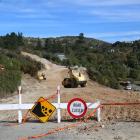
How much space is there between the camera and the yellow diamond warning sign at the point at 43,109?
58.3 ft

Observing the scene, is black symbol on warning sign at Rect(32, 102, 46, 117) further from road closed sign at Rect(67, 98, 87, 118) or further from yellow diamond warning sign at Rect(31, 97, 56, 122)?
road closed sign at Rect(67, 98, 87, 118)

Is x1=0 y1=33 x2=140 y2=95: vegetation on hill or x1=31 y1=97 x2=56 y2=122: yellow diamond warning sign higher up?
x1=0 y1=33 x2=140 y2=95: vegetation on hill

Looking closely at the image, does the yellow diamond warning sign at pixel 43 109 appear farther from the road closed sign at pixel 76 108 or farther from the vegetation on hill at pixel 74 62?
the vegetation on hill at pixel 74 62

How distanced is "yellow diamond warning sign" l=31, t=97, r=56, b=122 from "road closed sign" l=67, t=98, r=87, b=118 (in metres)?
0.56

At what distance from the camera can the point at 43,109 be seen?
702 inches

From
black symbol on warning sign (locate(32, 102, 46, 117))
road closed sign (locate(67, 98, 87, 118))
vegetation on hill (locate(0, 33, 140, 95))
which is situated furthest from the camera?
vegetation on hill (locate(0, 33, 140, 95))

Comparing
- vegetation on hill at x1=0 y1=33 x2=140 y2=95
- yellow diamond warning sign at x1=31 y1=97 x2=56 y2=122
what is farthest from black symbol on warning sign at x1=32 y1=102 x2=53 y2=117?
vegetation on hill at x1=0 y1=33 x2=140 y2=95

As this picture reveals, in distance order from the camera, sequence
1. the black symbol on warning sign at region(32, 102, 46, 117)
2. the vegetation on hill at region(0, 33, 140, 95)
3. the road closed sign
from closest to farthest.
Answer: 1. the road closed sign
2. the black symbol on warning sign at region(32, 102, 46, 117)
3. the vegetation on hill at region(0, 33, 140, 95)

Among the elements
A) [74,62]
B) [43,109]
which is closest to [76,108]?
[43,109]

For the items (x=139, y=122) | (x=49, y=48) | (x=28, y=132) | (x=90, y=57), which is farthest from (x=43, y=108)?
(x=49, y=48)

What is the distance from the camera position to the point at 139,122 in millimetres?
17484

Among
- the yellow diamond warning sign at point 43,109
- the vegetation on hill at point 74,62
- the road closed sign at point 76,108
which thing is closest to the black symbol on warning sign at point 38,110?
the yellow diamond warning sign at point 43,109

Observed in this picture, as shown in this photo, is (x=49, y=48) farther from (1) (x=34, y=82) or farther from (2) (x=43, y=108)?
(2) (x=43, y=108)

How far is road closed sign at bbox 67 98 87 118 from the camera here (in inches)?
697
